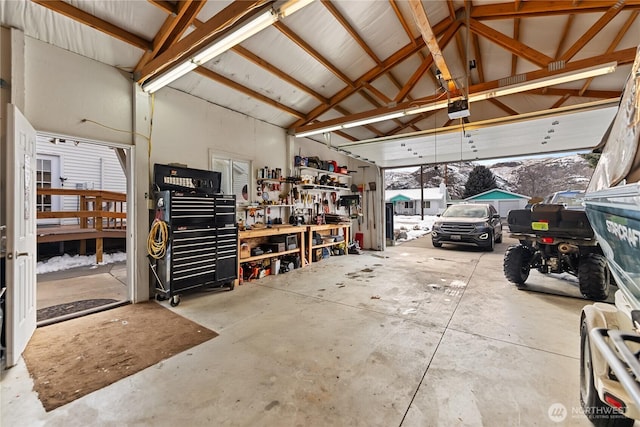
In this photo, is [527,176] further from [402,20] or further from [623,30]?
[402,20]

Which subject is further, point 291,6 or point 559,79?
point 559,79

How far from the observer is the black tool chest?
3383 millimetres

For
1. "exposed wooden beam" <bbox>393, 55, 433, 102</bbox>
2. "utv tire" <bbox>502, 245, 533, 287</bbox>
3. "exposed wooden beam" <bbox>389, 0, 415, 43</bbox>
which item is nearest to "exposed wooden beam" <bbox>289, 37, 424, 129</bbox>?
"exposed wooden beam" <bbox>389, 0, 415, 43</bbox>

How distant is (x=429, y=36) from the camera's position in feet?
9.14

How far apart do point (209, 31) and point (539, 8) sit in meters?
4.13

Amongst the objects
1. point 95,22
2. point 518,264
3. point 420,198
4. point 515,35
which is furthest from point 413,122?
point 420,198

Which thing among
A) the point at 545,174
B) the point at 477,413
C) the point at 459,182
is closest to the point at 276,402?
the point at 477,413

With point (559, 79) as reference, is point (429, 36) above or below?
above

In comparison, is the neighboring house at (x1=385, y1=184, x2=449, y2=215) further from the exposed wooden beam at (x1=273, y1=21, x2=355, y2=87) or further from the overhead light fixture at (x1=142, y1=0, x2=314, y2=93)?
the overhead light fixture at (x1=142, y1=0, x2=314, y2=93)

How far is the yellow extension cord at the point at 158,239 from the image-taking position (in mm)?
3365

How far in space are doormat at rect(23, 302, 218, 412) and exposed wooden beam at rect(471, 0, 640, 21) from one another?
18.2 ft

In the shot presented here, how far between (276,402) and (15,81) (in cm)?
390

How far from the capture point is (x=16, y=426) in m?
1.52

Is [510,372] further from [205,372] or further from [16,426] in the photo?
[16,426]
